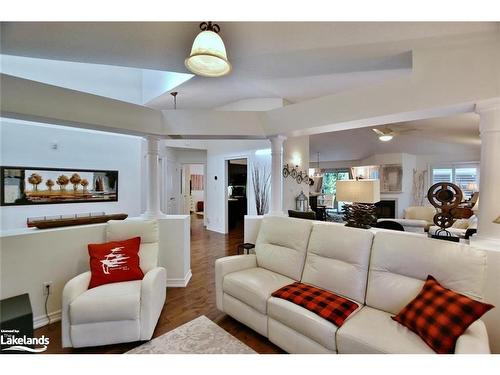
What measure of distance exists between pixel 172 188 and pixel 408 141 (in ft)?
24.1

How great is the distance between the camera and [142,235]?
8.34 ft

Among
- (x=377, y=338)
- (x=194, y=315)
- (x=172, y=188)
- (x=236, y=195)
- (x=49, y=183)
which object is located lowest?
(x=194, y=315)

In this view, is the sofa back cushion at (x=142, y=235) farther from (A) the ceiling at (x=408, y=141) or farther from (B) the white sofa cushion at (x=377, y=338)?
(A) the ceiling at (x=408, y=141)

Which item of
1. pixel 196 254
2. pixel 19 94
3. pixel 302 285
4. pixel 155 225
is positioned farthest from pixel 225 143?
pixel 302 285

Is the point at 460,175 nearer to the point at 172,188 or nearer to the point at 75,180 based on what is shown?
the point at 172,188

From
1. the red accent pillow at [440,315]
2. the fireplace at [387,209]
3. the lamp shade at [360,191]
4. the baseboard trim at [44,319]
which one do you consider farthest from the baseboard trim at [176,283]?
the fireplace at [387,209]

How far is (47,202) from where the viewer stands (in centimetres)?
444

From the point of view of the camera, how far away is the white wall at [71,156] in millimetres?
4062

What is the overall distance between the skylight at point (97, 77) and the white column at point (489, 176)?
3635 millimetres

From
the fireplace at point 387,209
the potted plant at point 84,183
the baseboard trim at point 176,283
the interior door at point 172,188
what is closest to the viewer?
the baseboard trim at point 176,283

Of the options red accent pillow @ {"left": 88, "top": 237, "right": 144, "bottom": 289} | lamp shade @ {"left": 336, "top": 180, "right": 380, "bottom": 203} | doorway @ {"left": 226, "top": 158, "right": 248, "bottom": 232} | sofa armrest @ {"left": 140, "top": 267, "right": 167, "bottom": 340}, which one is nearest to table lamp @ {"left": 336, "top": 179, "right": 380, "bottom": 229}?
lamp shade @ {"left": 336, "top": 180, "right": 380, "bottom": 203}

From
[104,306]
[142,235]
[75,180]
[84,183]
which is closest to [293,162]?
[142,235]

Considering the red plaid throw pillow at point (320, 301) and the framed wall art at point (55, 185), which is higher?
the framed wall art at point (55, 185)
